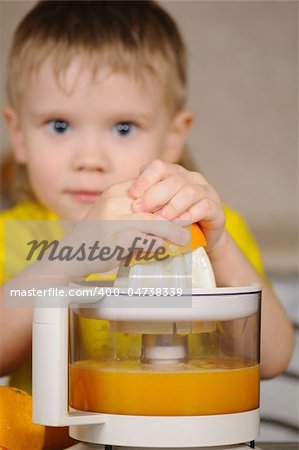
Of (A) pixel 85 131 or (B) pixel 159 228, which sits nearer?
(B) pixel 159 228

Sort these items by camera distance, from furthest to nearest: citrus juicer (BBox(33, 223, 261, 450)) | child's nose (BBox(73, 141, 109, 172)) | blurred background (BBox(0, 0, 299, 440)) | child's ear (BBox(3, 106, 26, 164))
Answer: blurred background (BBox(0, 0, 299, 440))
child's ear (BBox(3, 106, 26, 164))
child's nose (BBox(73, 141, 109, 172))
citrus juicer (BBox(33, 223, 261, 450))

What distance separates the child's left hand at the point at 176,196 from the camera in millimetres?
652

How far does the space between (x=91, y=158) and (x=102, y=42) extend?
0.15 metres

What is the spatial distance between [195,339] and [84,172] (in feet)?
1.38

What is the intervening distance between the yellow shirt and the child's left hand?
17.2 inches

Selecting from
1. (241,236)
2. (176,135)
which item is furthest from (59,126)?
(241,236)

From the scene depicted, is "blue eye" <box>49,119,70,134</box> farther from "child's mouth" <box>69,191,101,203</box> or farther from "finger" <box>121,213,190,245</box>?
"finger" <box>121,213,190,245</box>

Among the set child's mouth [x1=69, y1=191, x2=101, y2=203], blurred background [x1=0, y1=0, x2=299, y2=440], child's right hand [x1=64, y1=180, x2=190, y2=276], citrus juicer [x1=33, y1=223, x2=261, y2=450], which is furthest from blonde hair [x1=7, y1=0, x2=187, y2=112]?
blurred background [x1=0, y1=0, x2=299, y2=440]

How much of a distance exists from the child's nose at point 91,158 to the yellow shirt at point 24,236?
16cm

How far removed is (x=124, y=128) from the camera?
3.34 feet

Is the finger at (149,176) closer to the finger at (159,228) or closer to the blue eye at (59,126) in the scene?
the finger at (159,228)

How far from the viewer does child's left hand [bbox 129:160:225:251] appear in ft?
2.14

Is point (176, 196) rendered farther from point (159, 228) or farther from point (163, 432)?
point (163, 432)

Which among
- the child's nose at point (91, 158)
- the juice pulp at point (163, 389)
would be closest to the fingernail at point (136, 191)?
the juice pulp at point (163, 389)
